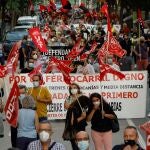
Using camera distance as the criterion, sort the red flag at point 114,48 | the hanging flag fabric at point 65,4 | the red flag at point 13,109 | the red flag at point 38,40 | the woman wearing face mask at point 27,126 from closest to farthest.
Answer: the woman wearing face mask at point 27,126, the red flag at point 13,109, the red flag at point 114,48, the red flag at point 38,40, the hanging flag fabric at point 65,4

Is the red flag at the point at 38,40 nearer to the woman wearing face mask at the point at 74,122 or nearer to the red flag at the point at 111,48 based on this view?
the red flag at the point at 111,48

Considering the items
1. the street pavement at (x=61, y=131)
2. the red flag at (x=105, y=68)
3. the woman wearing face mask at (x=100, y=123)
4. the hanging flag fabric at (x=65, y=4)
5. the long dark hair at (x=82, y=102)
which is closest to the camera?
the woman wearing face mask at (x=100, y=123)

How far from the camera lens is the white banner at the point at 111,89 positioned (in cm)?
1958

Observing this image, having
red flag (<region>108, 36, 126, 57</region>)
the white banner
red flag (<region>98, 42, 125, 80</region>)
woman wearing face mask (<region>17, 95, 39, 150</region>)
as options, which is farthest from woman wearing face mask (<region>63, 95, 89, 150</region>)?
red flag (<region>108, 36, 126, 57</region>)

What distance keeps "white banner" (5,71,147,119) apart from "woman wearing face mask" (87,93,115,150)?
6.22 m

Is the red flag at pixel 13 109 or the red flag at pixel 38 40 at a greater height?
the red flag at pixel 13 109

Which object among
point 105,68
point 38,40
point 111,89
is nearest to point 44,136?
point 105,68

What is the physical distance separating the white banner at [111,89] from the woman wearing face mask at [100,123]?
245 inches

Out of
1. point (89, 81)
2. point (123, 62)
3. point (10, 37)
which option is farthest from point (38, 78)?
point (10, 37)

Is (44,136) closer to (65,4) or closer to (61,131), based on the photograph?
(61,131)

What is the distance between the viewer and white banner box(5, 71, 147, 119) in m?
19.6

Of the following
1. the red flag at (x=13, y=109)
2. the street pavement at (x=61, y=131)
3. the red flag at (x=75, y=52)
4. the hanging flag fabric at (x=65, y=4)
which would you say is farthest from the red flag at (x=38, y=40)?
the hanging flag fabric at (x=65, y=4)

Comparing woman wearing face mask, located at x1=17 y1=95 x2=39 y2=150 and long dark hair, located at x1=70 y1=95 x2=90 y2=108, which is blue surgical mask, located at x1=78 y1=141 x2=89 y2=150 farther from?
long dark hair, located at x1=70 y1=95 x2=90 y2=108

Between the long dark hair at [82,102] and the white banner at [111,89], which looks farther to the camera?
the white banner at [111,89]
